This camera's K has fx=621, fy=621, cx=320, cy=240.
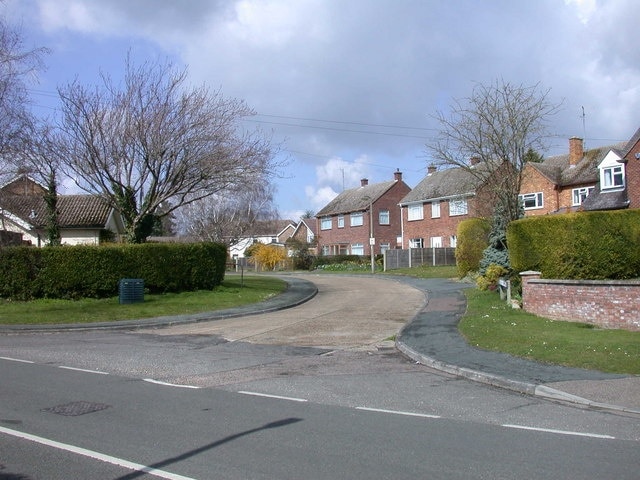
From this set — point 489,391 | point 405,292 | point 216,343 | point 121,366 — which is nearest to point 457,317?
point 216,343

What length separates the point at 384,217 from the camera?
61938 millimetres

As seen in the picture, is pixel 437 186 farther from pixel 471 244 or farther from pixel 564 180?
pixel 471 244

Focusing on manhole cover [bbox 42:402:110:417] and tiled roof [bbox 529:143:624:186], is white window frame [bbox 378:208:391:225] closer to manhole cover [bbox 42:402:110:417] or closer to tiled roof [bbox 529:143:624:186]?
tiled roof [bbox 529:143:624:186]

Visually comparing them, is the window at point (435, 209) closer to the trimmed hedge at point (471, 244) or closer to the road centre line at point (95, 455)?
the trimmed hedge at point (471, 244)

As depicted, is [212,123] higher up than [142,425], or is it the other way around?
[212,123]

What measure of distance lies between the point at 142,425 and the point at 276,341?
871 centimetres

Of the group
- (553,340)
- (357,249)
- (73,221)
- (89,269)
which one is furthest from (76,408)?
(357,249)

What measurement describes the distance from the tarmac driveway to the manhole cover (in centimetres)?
716

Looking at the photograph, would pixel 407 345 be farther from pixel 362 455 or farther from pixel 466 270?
pixel 466 270

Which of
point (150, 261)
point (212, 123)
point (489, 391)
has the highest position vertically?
point (212, 123)

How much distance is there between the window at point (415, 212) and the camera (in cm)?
5425

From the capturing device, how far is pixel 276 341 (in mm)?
16047

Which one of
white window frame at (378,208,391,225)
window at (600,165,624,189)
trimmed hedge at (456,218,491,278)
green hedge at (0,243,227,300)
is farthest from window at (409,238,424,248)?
green hedge at (0,243,227,300)

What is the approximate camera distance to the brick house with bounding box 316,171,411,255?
61281 mm
